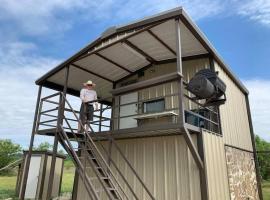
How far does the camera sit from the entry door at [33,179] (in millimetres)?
10242

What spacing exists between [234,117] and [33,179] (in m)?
9.27

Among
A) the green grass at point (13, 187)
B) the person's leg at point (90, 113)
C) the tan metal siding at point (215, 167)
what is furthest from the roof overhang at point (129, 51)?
the green grass at point (13, 187)

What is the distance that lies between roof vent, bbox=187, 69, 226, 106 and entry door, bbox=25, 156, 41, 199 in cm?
844

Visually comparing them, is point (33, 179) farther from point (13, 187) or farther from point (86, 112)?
point (13, 187)

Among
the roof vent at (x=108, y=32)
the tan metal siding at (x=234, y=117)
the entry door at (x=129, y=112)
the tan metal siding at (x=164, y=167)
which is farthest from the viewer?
the entry door at (x=129, y=112)

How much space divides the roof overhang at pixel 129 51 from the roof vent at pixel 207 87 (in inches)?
50.6

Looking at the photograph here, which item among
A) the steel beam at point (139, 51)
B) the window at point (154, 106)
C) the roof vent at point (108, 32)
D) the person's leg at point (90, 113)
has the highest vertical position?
the roof vent at point (108, 32)

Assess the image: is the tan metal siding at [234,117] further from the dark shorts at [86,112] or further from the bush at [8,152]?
the bush at [8,152]

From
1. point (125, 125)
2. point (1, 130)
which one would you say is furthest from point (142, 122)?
point (1, 130)

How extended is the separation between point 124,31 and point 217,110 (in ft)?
12.6

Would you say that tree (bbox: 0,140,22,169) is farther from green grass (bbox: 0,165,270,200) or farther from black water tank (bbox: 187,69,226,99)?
black water tank (bbox: 187,69,226,99)

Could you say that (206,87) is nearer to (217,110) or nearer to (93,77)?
(217,110)

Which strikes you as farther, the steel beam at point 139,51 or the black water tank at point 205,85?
the steel beam at point 139,51

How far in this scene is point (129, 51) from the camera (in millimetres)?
7957
